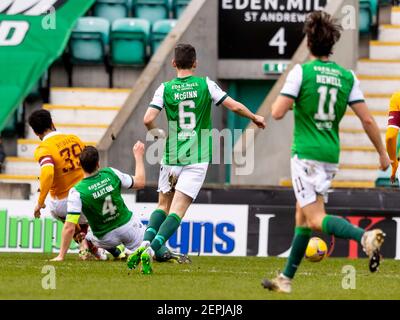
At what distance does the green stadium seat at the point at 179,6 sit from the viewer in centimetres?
2211

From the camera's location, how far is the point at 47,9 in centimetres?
2136

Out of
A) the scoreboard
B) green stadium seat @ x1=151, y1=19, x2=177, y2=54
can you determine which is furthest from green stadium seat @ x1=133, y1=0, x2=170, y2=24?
the scoreboard

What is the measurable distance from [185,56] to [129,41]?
9275mm

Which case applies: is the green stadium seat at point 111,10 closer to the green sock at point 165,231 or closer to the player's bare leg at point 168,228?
the player's bare leg at point 168,228

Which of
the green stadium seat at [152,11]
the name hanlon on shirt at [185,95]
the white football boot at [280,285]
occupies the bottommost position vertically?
the white football boot at [280,285]

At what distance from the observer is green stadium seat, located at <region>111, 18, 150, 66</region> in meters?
21.2

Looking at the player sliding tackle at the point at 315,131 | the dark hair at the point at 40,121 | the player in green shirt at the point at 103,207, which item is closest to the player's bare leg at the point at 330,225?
the player sliding tackle at the point at 315,131

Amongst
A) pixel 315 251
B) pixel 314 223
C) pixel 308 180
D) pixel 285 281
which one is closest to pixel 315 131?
pixel 308 180

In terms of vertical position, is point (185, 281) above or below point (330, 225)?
below

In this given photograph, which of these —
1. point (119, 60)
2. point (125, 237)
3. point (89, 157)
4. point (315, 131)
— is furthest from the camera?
point (119, 60)

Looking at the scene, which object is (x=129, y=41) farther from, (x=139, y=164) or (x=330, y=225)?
(x=330, y=225)

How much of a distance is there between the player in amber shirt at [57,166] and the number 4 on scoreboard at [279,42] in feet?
24.1

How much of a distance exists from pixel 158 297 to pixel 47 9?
12399 mm

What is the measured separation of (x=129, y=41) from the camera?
2130 cm
